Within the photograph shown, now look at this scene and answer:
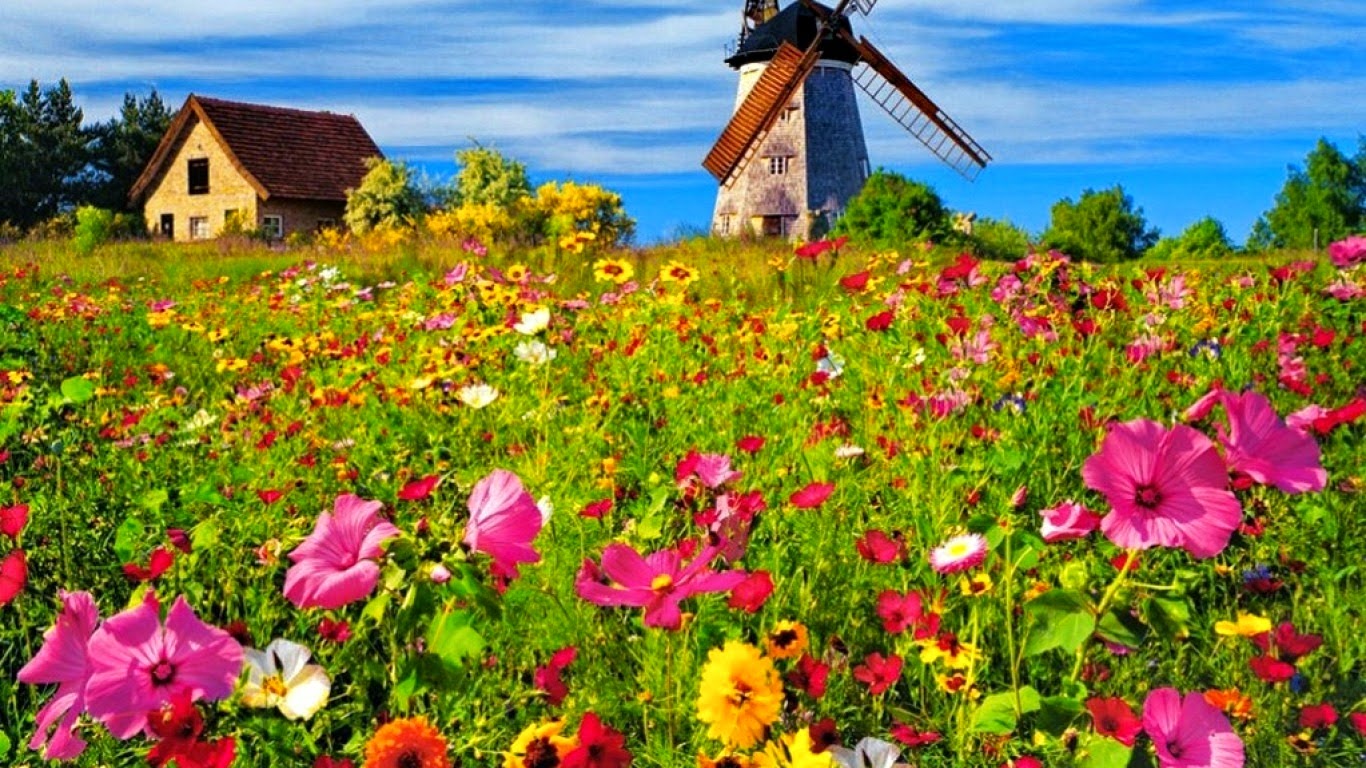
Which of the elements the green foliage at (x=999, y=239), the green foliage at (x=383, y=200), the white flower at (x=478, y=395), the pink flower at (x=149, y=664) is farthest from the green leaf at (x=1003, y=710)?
the green foliage at (x=383, y=200)

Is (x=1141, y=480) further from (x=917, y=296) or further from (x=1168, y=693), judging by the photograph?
(x=917, y=296)

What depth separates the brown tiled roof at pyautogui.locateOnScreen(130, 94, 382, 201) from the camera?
32.7 meters

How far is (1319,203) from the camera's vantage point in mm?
41938

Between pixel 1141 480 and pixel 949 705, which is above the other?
pixel 1141 480

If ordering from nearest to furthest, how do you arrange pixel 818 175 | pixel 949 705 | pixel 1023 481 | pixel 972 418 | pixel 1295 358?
pixel 949 705 → pixel 1023 481 → pixel 972 418 → pixel 1295 358 → pixel 818 175

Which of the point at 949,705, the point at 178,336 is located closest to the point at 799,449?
the point at 949,705

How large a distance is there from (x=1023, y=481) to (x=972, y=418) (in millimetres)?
308

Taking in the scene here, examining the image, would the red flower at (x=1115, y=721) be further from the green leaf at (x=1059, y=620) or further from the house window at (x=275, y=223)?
the house window at (x=275, y=223)

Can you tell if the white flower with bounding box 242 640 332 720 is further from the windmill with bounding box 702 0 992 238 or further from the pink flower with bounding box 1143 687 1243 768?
the windmill with bounding box 702 0 992 238

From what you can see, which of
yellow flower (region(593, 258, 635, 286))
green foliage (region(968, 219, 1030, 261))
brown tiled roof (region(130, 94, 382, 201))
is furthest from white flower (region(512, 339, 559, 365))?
brown tiled roof (region(130, 94, 382, 201))

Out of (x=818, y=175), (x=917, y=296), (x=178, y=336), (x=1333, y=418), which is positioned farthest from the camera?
(x=818, y=175)

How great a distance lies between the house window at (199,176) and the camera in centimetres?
3466

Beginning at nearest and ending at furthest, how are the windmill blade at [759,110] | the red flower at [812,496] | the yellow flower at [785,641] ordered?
the yellow flower at [785,641] < the red flower at [812,496] < the windmill blade at [759,110]

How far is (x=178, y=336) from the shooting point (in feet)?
25.4
